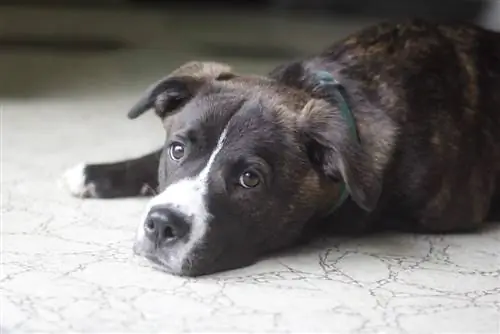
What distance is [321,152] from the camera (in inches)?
77.3

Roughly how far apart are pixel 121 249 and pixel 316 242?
43cm

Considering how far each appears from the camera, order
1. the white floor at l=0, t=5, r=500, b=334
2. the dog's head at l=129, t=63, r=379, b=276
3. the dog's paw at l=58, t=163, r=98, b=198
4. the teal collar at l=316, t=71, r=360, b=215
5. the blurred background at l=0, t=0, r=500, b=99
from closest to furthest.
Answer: the white floor at l=0, t=5, r=500, b=334 < the dog's head at l=129, t=63, r=379, b=276 < the teal collar at l=316, t=71, r=360, b=215 < the dog's paw at l=58, t=163, r=98, b=198 < the blurred background at l=0, t=0, r=500, b=99

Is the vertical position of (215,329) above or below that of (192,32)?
below

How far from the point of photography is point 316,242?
6.98 ft

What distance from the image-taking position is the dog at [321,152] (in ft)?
6.19

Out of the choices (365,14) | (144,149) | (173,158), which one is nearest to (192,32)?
(365,14)

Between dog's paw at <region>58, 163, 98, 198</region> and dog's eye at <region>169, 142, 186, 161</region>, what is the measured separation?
41 cm

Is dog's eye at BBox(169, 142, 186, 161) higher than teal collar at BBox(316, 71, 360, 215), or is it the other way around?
teal collar at BBox(316, 71, 360, 215)

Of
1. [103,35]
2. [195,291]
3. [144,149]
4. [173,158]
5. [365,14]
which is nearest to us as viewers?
[195,291]

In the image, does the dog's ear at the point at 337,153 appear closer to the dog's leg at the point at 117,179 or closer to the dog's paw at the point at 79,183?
the dog's leg at the point at 117,179

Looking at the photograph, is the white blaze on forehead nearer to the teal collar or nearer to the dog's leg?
the teal collar

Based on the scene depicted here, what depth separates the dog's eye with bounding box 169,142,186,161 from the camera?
76.5 inches

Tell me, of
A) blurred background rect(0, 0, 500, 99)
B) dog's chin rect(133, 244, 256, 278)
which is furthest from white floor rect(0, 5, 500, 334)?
blurred background rect(0, 0, 500, 99)

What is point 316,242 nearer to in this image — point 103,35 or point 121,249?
point 121,249
